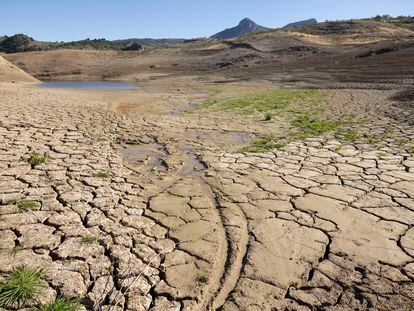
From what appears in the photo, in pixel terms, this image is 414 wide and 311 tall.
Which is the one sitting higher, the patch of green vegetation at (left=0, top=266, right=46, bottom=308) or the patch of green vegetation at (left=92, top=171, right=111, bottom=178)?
the patch of green vegetation at (left=0, top=266, right=46, bottom=308)

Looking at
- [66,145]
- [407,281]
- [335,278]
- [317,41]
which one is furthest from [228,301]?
[317,41]

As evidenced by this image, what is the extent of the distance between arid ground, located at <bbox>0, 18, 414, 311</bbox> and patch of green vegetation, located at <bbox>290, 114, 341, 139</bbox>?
4cm

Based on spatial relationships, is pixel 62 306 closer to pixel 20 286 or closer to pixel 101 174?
pixel 20 286

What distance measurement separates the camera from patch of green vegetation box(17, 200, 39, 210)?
3.49 m

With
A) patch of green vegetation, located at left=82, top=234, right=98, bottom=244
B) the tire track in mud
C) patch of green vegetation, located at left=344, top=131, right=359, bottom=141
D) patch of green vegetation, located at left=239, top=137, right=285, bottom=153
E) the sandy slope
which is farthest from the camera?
the sandy slope

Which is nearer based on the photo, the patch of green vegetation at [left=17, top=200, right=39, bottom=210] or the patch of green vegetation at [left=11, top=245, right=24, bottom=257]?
the patch of green vegetation at [left=11, top=245, right=24, bottom=257]

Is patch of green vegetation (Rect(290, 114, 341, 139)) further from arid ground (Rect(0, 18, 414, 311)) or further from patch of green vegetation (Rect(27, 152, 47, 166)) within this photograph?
patch of green vegetation (Rect(27, 152, 47, 166))

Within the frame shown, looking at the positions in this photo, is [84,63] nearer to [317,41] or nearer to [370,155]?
[317,41]

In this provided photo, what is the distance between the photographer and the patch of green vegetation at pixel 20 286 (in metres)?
2.23

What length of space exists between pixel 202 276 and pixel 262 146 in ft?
12.1

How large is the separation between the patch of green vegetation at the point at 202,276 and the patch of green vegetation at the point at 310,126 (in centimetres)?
443

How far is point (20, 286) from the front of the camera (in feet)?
7.64

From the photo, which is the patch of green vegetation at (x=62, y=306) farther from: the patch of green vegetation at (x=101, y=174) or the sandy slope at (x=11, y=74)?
the sandy slope at (x=11, y=74)

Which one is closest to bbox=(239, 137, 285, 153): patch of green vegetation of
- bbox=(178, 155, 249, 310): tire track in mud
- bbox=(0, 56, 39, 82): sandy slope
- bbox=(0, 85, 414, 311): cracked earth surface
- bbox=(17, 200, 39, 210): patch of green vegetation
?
bbox=(0, 85, 414, 311): cracked earth surface
